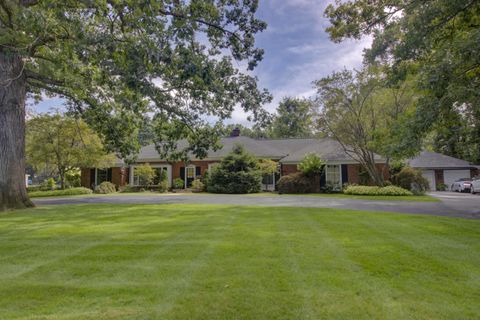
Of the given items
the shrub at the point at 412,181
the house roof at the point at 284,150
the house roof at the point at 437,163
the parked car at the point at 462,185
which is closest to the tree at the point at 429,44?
the shrub at the point at 412,181

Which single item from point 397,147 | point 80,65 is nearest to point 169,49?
point 80,65

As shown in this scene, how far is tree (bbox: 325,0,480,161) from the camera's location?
306 inches

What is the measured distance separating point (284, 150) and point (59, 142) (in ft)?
63.2

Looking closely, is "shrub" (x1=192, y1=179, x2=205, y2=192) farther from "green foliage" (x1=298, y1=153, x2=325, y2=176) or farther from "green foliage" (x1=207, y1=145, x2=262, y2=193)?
"green foliage" (x1=298, y1=153, x2=325, y2=176)

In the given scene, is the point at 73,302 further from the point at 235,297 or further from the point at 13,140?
the point at 13,140

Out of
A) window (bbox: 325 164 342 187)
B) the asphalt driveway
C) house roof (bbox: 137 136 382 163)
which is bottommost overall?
the asphalt driveway

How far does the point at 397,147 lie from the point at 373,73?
14.0 m

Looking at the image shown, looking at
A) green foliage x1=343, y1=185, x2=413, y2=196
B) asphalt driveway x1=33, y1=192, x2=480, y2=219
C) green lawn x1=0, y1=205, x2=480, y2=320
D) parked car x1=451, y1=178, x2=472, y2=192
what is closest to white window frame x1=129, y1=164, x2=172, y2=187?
asphalt driveway x1=33, y1=192, x2=480, y2=219

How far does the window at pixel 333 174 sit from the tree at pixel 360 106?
2.68 meters

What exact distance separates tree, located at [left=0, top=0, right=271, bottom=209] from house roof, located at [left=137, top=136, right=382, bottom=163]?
11.6m

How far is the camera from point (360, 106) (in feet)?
70.2

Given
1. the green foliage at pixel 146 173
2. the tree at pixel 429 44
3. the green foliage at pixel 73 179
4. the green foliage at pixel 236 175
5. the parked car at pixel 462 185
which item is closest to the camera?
the tree at pixel 429 44

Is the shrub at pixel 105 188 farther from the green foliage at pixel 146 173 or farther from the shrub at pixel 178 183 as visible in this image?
the shrub at pixel 178 183

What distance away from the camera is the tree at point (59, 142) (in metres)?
23.5
